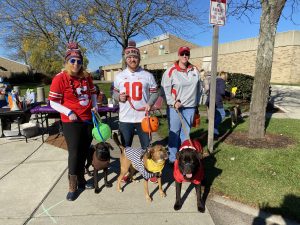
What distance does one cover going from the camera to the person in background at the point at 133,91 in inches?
156

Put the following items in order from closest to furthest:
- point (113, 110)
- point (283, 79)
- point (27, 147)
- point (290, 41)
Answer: point (27, 147)
point (113, 110)
point (290, 41)
point (283, 79)

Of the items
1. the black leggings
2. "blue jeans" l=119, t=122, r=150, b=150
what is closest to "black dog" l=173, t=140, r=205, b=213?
"blue jeans" l=119, t=122, r=150, b=150

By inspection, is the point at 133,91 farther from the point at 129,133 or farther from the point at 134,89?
the point at 129,133

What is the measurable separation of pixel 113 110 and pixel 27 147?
2.14 m

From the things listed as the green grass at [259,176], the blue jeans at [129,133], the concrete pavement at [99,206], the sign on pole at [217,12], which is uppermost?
the sign on pole at [217,12]

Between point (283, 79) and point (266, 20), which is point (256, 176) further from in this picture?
point (283, 79)

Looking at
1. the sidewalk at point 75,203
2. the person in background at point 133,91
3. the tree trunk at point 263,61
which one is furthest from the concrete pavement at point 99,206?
the tree trunk at point 263,61

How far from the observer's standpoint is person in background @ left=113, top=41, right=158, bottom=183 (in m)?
3.96

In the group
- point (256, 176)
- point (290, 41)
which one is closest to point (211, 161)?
point (256, 176)

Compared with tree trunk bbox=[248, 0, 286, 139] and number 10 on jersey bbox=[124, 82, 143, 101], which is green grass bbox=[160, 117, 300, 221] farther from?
number 10 on jersey bbox=[124, 82, 143, 101]

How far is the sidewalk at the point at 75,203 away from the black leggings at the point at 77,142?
17.4 inches

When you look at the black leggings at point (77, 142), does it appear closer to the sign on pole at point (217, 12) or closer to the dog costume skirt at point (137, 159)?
the dog costume skirt at point (137, 159)

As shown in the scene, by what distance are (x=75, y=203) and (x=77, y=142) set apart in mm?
791

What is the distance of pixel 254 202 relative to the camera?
364 cm
